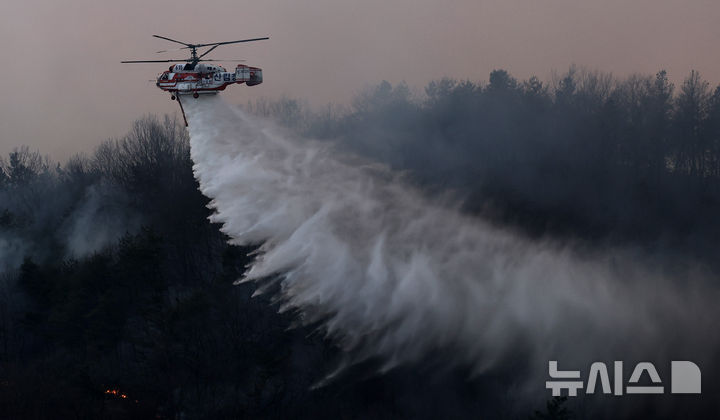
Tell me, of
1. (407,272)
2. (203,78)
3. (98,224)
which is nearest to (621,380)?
(407,272)

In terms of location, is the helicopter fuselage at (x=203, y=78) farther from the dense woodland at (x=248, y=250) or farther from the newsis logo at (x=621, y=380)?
the newsis logo at (x=621, y=380)

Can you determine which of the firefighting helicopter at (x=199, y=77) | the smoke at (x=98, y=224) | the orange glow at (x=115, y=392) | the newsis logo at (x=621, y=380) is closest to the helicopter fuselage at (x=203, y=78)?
the firefighting helicopter at (x=199, y=77)

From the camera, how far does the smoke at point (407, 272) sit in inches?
1555

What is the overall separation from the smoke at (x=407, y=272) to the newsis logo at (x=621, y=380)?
2.29 ft

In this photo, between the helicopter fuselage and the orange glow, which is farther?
the orange glow

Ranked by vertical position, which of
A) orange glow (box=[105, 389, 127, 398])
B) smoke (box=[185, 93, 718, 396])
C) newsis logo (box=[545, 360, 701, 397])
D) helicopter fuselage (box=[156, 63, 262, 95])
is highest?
helicopter fuselage (box=[156, 63, 262, 95])

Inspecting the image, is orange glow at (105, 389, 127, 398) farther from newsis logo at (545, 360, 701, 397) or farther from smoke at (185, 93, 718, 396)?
newsis logo at (545, 360, 701, 397)

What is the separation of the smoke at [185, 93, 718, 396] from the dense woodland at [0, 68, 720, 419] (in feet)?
13.4

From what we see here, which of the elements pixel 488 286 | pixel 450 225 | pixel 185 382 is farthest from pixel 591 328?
pixel 185 382

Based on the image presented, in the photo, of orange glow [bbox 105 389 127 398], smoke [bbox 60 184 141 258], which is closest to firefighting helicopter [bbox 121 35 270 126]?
orange glow [bbox 105 389 127 398]

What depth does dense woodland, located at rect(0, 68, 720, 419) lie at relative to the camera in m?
52.0

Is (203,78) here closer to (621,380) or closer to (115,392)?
(115,392)

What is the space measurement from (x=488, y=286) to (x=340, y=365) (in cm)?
1251

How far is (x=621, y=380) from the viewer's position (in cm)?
5191
